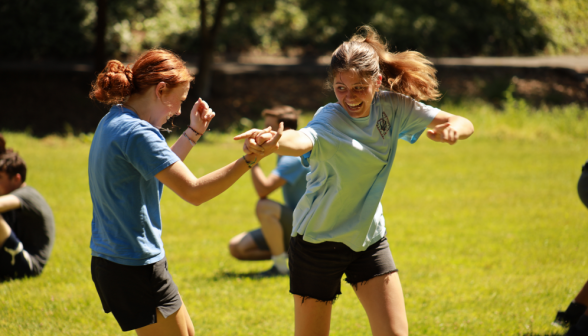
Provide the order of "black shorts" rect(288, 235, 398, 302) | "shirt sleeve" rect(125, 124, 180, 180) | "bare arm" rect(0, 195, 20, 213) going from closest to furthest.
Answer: "shirt sleeve" rect(125, 124, 180, 180), "black shorts" rect(288, 235, 398, 302), "bare arm" rect(0, 195, 20, 213)

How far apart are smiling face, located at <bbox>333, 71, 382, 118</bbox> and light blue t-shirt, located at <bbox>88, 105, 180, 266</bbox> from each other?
3.40 feet

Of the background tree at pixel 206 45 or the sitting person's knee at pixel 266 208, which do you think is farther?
the background tree at pixel 206 45

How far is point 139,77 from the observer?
2793 millimetres

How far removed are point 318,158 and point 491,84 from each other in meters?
18.0

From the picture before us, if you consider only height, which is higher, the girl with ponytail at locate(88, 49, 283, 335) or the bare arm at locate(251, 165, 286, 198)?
the girl with ponytail at locate(88, 49, 283, 335)

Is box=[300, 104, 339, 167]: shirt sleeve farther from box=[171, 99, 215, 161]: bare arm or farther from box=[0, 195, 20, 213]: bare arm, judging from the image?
box=[0, 195, 20, 213]: bare arm

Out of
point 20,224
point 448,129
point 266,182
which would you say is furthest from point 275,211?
point 448,129

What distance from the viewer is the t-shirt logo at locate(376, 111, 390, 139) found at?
3193 mm

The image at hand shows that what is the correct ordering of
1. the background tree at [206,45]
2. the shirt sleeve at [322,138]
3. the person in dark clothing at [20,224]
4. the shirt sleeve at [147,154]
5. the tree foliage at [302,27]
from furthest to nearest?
the tree foliage at [302,27] < the background tree at [206,45] < the person in dark clothing at [20,224] < the shirt sleeve at [322,138] < the shirt sleeve at [147,154]

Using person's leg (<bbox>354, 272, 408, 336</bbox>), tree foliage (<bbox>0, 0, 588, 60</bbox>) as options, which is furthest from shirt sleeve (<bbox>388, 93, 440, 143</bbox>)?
tree foliage (<bbox>0, 0, 588, 60</bbox>)

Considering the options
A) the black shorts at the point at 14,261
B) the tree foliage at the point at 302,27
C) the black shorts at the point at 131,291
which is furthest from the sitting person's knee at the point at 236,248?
the tree foliage at the point at 302,27

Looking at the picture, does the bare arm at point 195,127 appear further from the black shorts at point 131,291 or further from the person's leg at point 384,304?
the person's leg at point 384,304

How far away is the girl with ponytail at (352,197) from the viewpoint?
3.05 m

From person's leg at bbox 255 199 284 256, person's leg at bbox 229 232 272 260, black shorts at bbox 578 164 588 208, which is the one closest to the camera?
black shorts at bbox 578 164 588 208
